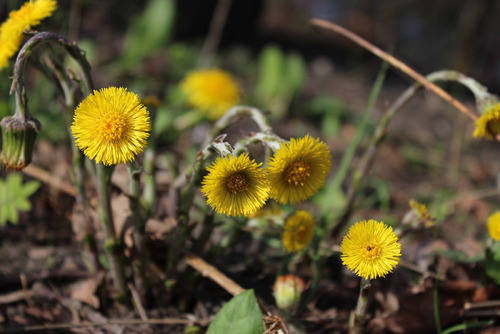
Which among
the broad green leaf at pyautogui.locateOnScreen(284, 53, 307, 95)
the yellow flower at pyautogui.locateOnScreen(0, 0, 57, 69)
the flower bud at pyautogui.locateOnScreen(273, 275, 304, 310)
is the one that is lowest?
the flower bud at pyautogui.locateOnScreen(273, 275, 304, 310)

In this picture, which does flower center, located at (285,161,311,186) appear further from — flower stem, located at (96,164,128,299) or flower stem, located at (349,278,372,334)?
flower stem, located at (96,164,128,299)

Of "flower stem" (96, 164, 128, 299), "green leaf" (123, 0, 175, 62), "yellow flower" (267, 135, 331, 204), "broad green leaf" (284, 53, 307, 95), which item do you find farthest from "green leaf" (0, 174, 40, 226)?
"broad green leaf" (284, 53, 307, 95)

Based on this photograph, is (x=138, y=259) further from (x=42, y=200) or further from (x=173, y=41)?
(x=173, y=41)

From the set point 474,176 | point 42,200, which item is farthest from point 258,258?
point 474,176

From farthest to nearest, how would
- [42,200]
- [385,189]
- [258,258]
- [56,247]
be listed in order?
1. [385,189]
2. [42,200]
3. [56,247]
4. [258,258]

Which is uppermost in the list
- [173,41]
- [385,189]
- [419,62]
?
[419,62]

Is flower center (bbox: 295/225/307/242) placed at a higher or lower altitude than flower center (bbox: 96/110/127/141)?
higher

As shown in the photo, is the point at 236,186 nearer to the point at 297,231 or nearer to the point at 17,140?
the point at 297,231

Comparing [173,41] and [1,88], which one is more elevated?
[173,41]
